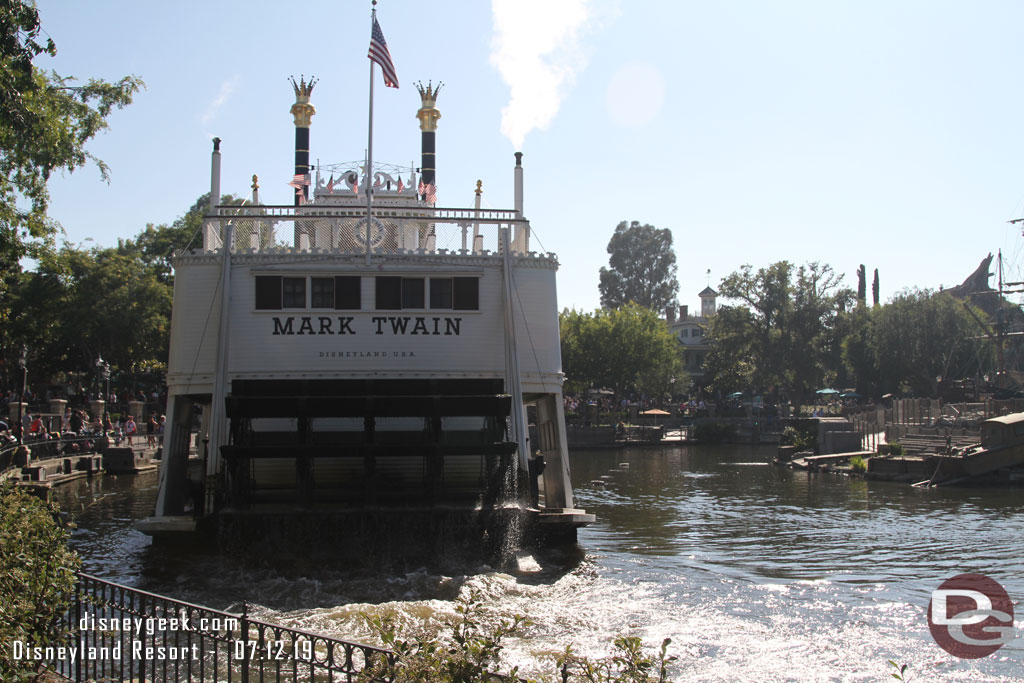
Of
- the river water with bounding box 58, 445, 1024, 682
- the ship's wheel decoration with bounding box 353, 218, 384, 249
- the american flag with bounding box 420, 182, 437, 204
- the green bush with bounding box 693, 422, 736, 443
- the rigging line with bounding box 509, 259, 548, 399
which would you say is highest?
the american flag with bounding box 420, 182, 437, 204

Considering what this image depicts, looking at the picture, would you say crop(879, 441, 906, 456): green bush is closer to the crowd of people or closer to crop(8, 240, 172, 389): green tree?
the crowd of people

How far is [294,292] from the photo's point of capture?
14469mm

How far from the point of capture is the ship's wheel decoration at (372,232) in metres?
15.3

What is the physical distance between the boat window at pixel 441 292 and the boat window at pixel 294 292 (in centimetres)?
214

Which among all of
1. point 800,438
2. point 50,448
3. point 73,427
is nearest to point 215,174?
point 50,448

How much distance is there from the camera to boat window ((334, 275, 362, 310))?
570 inches

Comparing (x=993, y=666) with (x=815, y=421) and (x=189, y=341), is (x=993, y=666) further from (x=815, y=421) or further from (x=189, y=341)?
(x=815, y=421)

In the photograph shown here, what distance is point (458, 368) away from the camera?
573 inches

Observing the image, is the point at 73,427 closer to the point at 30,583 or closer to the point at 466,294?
the point at 466,294

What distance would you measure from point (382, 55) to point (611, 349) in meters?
39.4

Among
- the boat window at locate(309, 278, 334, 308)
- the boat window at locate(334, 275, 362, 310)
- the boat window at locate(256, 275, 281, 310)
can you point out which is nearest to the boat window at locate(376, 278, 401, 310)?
the boat window at locate(334, 275, 362, 310)

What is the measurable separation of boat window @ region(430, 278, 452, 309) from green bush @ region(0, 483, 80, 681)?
8424 millimetres

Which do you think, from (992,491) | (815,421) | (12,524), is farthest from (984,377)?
(12,524)

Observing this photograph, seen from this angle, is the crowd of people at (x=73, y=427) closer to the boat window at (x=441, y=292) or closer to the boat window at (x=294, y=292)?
the boat window at (x=294, y=292)
